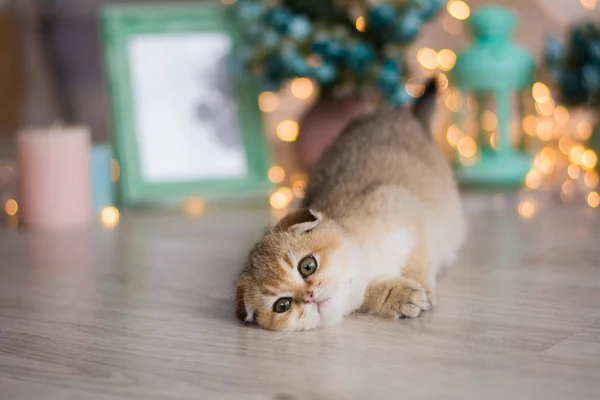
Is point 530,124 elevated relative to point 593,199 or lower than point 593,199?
elevated

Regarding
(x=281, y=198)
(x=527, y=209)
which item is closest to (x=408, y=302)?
(x=527, y=209)

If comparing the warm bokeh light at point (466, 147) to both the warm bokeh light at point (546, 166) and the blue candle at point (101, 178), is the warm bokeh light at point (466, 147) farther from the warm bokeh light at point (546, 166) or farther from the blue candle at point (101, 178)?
the blue candle at point (101, 178)

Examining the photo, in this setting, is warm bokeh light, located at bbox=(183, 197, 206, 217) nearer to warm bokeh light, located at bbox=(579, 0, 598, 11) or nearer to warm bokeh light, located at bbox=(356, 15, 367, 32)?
warm bokeh light, located at bbox=(356, 15, 367, 32)

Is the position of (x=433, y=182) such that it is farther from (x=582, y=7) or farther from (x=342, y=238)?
(x=582, y=7)

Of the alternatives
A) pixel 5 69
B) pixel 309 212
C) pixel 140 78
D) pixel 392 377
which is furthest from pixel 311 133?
pixel 5 69

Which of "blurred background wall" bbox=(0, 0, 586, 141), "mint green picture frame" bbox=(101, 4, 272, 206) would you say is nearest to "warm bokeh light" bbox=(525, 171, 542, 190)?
"mint green picture frame" bbox=(101, 4, 272, 206)

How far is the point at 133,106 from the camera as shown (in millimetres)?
2266

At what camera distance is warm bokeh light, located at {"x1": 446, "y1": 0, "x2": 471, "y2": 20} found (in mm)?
2533

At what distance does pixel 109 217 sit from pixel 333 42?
0.68 metres

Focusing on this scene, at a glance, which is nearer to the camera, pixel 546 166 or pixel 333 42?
pixel 333 42

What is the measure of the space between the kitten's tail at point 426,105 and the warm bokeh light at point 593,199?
21.9 inches

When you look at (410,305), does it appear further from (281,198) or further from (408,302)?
(281,198)

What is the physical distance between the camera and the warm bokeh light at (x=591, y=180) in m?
2.19

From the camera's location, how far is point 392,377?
1.02 metres
